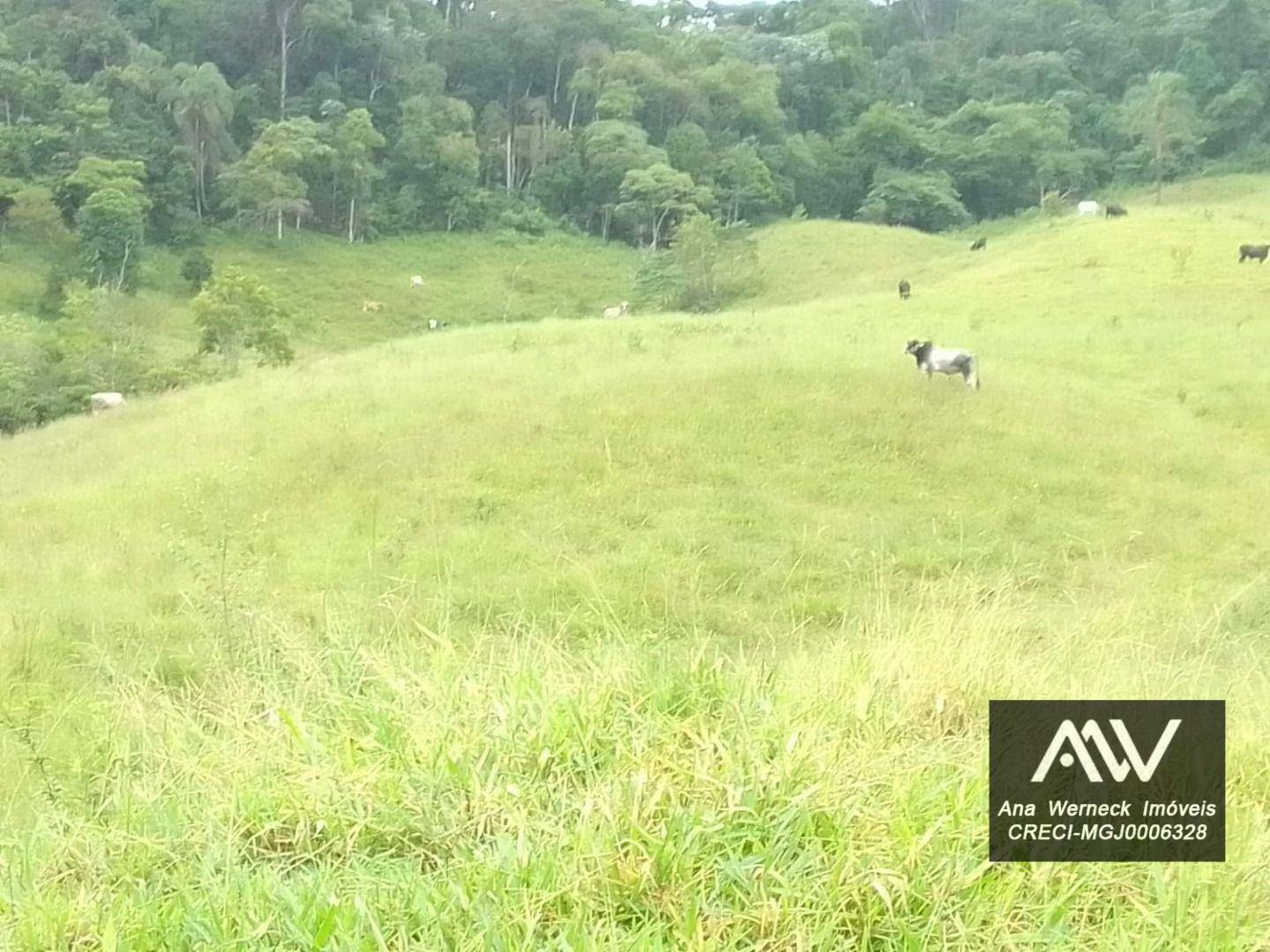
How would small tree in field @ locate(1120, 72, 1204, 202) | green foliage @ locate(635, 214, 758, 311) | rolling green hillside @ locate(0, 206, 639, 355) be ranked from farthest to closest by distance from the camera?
small tree in field @ locate(1120, 72, 1204, 202) → rolling green hillside @ locate(0, 206, 639, 355) → green foliage @ locate(635, 214, 758, 311)

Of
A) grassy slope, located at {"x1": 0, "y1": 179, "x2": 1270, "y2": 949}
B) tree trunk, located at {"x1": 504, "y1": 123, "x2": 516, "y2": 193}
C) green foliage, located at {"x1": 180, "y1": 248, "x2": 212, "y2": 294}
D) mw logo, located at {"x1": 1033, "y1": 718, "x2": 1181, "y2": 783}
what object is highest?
tree trunk, located at {"x1": 504, "y1": 123, "x2": 516, "y2": 193}

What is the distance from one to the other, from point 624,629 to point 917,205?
149 feet

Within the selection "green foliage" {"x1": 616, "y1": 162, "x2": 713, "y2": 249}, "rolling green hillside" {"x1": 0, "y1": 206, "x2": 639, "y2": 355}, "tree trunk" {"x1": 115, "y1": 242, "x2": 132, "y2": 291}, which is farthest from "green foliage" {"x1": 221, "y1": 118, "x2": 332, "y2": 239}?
"green foliage" {"x1": 616, "y1": 162, "x2": 713, "y2": 249}

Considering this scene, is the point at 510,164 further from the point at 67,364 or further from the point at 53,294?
the point at 67,364

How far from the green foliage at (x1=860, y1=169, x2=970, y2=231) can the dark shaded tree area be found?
11cm

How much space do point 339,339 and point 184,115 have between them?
1541 centimetres

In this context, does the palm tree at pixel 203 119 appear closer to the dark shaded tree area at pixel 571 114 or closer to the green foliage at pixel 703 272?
the dark shaded tree area at pixel 571 114

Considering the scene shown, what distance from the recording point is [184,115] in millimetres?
42031

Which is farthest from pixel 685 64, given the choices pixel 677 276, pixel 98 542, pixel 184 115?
pixel 98 542

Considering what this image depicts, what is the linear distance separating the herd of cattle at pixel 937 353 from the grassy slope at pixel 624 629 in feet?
1.15

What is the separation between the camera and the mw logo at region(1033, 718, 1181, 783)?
2.73 meters

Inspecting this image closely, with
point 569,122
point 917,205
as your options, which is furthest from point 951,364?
point 569,122

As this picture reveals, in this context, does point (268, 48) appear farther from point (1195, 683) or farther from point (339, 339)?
point (1195, 683)

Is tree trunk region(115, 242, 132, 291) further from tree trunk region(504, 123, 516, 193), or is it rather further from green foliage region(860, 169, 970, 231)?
green foliage region(860, 169, 970, 231)
